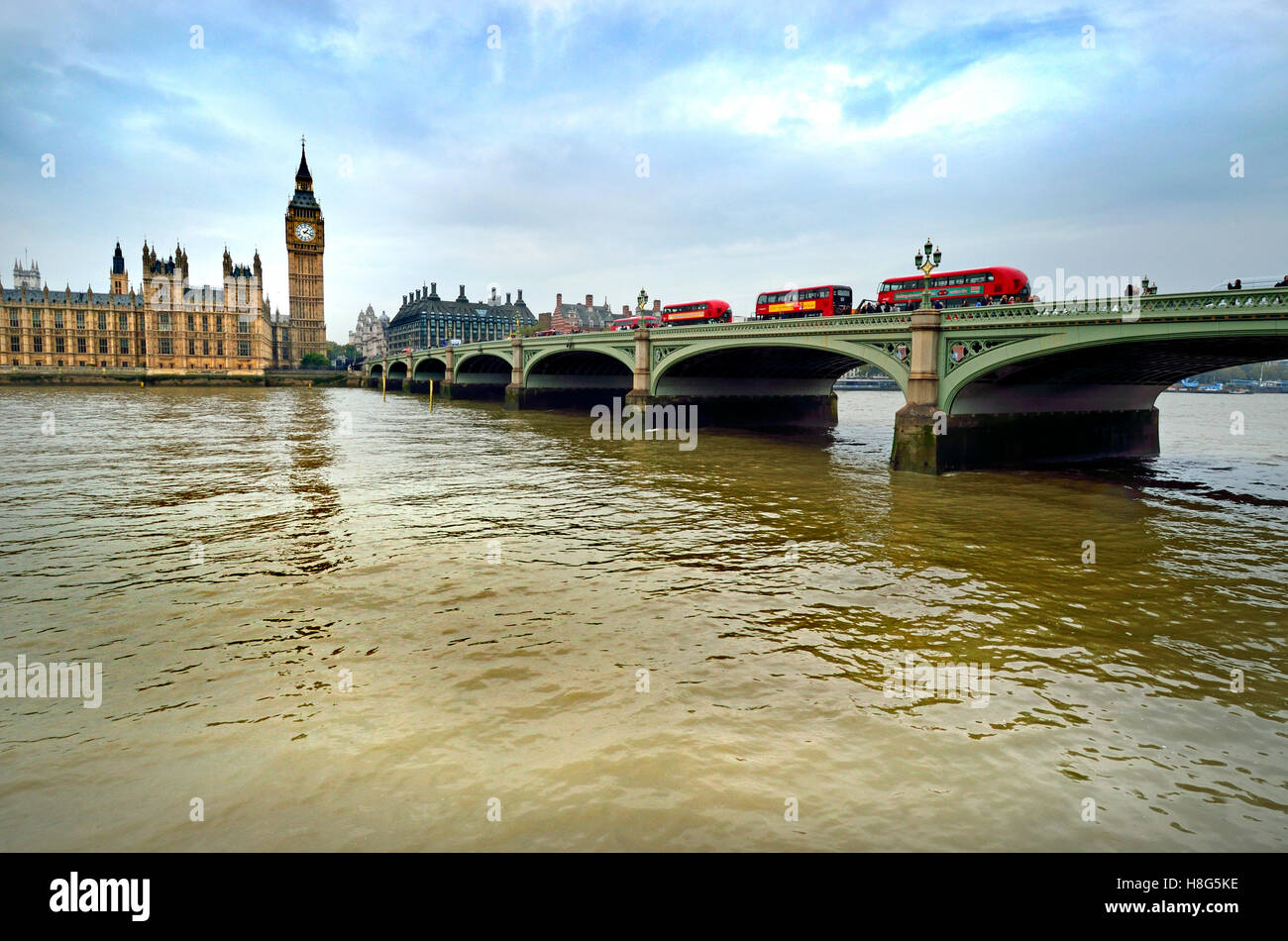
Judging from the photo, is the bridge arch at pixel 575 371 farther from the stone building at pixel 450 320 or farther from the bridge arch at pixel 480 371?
the stone building at pixel 450 320

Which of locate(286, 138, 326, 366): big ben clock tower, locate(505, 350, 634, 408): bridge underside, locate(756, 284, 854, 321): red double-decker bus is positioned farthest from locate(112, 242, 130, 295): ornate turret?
locate(756, 284, 854, 321): red double-decker bus

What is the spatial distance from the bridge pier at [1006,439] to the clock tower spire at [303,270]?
15247 centimetres

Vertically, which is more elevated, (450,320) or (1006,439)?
(450,320)

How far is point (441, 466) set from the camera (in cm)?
2442

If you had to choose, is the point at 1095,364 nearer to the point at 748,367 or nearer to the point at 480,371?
the point at 748,367

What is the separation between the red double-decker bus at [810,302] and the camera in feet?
126

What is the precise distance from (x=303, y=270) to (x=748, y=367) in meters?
143

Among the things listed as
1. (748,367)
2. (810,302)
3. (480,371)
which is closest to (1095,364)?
(810,302)

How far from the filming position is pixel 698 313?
49.1 metres

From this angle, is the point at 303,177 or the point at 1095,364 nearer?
the point at 1095,364

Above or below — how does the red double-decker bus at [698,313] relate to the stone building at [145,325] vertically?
below

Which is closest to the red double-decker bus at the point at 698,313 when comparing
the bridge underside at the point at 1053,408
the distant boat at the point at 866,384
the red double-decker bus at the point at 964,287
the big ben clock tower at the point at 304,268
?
the red double-decker bus at the point at 964,287

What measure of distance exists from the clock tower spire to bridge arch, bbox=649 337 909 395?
133 m
